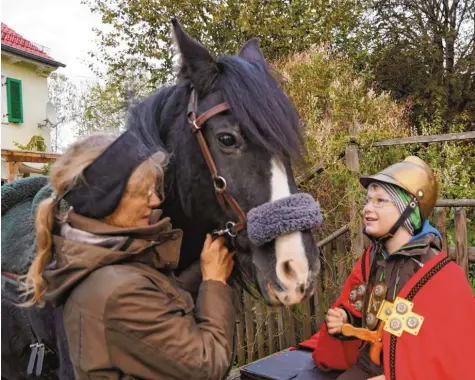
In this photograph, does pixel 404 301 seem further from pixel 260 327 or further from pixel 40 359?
pixel 260 327

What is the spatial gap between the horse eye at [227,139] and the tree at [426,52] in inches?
442

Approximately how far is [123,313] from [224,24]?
10328 mm

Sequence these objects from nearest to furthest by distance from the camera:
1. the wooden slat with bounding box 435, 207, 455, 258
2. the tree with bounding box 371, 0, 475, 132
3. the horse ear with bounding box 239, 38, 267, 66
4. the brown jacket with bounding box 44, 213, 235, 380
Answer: the brown jacket with bounding box 44, 213, 235, 380
the horse ear with bounding box 239, 38, 267, 66
the wooden slat with bounding box 435, 207, 455, 258
the tree with bounding box 371, 0, 475, 132

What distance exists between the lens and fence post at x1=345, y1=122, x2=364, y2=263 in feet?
13.0

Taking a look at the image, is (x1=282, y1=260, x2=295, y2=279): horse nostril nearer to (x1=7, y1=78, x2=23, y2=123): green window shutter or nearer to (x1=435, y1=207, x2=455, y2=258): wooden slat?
→ (x1=435, y1=207, x2=455, y2=258): wooden slat

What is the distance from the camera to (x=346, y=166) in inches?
161

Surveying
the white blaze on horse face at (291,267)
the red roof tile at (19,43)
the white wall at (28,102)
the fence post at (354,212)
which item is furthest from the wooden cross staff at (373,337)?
the red roof tile at (19,43)

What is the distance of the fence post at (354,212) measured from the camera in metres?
3.97

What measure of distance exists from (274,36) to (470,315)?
383 inches

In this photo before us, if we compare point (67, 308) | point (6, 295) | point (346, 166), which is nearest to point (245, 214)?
point (67, 308)

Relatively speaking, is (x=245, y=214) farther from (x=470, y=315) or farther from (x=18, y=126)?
A: (x=18, y=126)

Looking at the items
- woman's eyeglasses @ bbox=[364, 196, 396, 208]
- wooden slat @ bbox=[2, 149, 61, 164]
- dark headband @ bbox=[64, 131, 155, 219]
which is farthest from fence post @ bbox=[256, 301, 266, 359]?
wooden slat @ bbox=[2, 149, 61, 164]

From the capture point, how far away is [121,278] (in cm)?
126

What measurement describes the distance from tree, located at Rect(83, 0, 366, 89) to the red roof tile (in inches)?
214
